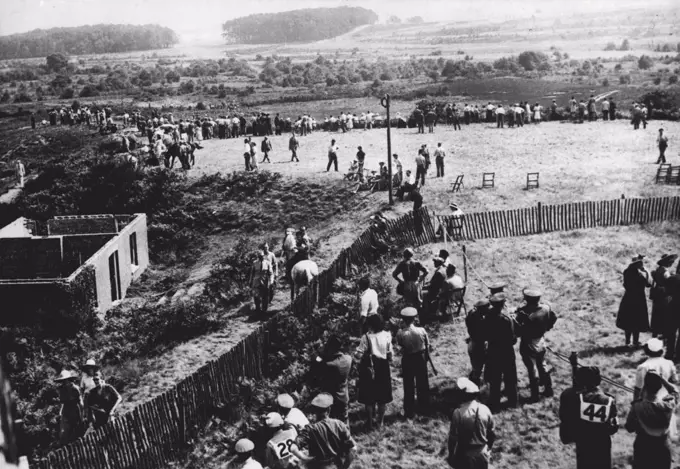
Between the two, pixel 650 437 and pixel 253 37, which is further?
pixel 253 37

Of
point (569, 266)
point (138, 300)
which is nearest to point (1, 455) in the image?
point (569, 266)

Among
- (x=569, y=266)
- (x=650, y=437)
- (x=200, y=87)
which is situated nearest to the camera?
(x=650, y=437)

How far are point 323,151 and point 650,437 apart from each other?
2825 centimetres

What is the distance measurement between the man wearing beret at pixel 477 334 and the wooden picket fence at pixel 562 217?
9.16 metres

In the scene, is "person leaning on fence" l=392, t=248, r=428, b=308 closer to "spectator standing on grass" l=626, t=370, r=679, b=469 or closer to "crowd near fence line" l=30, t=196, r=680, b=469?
"crowd near fence line" l=30, t=196, r=680, b=469

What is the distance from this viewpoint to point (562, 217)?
2012 centimetres

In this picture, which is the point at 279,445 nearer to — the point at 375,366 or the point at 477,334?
the point at 375,366

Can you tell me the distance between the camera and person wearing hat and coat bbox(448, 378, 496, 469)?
7.66 meters

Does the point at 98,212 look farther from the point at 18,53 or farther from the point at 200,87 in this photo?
the point at 18,53

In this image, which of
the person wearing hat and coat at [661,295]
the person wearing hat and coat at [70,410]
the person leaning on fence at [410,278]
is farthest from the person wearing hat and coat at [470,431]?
the person wearing hat and coat at [70,410]

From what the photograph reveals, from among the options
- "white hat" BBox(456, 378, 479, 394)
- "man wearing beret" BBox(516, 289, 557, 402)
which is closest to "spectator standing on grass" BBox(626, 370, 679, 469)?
"white hat" BBox(456, 378, 479, 394)

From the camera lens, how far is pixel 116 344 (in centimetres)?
1914

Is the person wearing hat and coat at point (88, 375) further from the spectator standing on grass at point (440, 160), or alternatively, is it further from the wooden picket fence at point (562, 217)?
the spectator standing on grass at point (440, 160)

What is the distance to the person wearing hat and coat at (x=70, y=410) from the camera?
11.4 m
